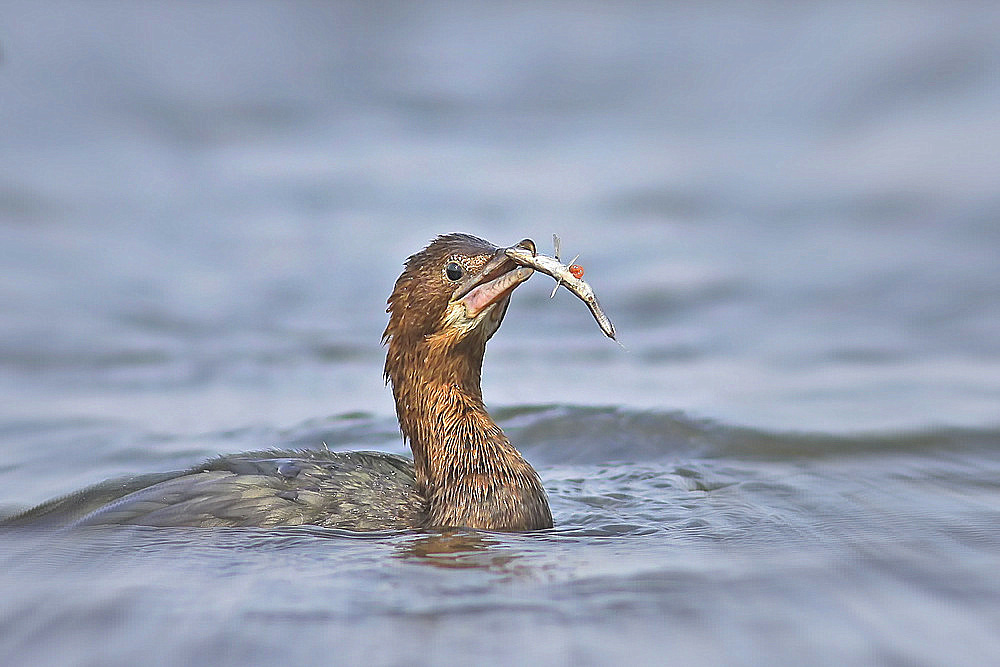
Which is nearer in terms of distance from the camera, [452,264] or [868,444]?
[452,264]

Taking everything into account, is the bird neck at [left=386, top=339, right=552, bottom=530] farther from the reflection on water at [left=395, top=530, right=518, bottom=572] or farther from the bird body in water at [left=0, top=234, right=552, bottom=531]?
the reflection on water at [left=395, top=530, right=518, bottom=572]

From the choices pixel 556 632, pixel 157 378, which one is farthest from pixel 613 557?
pixel 157 378

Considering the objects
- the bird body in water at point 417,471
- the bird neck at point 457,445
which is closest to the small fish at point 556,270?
the bird body in water at point 417,471

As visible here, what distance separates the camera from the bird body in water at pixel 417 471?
5121 mm

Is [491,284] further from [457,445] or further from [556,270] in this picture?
[457,445]

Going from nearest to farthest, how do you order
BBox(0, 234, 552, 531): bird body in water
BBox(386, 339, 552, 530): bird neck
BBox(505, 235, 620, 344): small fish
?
BBox(505, 235, 620, 344): small fish → BBox(0, 234, 552, 531): bird body in water → BBox(386, 339, 552, 530): bird neck

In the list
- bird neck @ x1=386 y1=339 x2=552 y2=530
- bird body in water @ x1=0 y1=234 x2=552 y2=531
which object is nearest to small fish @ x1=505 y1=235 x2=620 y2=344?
bird body in water @ x1=0 y1=234 x2=552 y2=531

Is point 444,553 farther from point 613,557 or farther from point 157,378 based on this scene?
point 157,378

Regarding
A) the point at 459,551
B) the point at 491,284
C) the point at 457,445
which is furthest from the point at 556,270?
the point at 459,551

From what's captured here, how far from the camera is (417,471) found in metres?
5.59

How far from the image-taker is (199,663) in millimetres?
3172

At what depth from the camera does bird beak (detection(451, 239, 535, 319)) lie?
203 inches

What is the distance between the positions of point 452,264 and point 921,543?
2.34m

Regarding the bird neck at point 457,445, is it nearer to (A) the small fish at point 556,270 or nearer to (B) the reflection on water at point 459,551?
(B) the reflection on water at point 459,551
